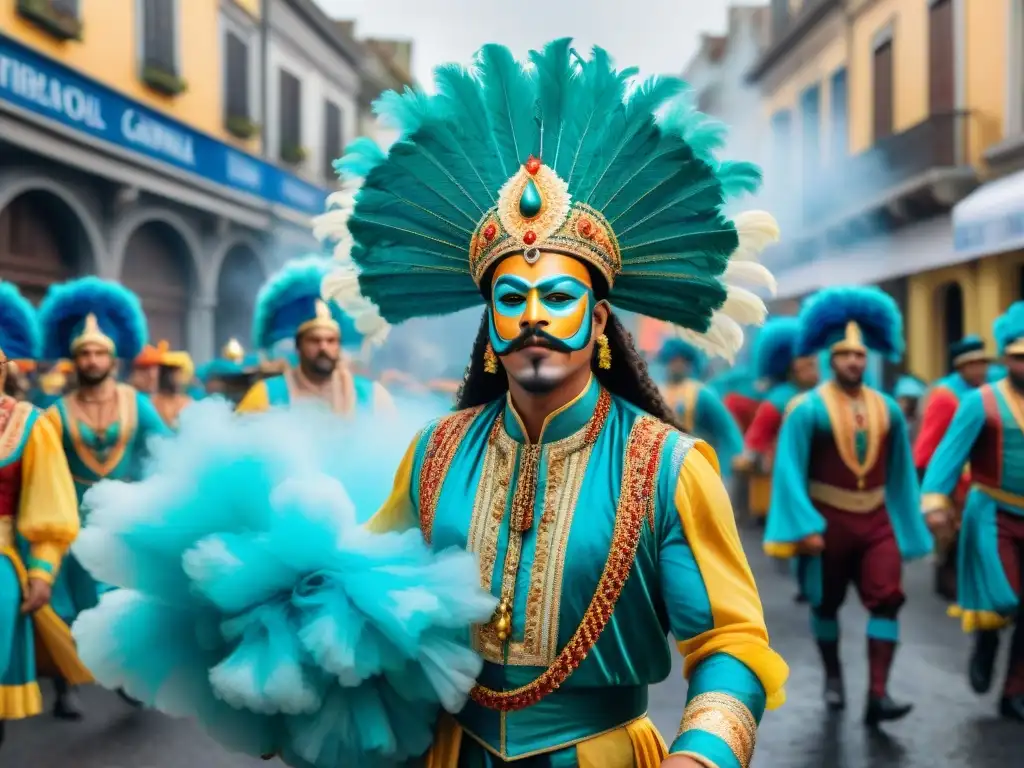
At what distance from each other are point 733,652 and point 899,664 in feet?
19.0

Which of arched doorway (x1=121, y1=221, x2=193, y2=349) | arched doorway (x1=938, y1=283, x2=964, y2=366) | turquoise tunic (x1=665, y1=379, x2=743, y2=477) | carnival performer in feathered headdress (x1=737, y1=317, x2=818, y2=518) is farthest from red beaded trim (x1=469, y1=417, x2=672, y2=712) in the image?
arched doorway (x1=938, y1=283, x2=964, y2=366)

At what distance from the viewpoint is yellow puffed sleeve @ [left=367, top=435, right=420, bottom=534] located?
2.84 metres

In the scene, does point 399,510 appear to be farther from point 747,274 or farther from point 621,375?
point 747,274

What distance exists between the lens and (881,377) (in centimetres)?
2186

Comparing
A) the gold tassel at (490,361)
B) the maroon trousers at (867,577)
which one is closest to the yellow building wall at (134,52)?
the maroon trousers at (867,577)

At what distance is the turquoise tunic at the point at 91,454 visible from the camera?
273 inches

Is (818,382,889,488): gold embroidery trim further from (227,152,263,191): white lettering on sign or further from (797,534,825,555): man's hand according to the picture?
(227,152,263,191): white lettering on sign

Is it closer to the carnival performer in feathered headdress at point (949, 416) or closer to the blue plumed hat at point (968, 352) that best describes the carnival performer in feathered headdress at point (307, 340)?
the carnival performer in feathered headdress at point (949, 416)

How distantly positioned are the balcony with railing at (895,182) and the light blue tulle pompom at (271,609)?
17.0 meters

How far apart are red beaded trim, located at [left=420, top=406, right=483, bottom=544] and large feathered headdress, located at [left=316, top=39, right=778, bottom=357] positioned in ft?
1.02

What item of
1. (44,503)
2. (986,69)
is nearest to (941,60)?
(986,69)

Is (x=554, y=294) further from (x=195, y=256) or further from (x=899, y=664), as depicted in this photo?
(x=195, y=256)

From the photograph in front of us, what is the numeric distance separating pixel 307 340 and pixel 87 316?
55.8 inches

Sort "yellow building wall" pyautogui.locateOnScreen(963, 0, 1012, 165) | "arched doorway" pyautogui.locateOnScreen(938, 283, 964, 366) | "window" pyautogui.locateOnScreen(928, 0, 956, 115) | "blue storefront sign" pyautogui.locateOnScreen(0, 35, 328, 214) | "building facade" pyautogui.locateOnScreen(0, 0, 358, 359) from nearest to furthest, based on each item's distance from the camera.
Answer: "blue storefront sign" pyautogui.locateOnScreen(0, 35, 328, 214)
"building facade" pyautogui.locateOnScreen(0, 0, 358, 359)
"yellow building wall" pyautogui.locateOnScreen(963, 0, 1012, 165)
"window" pyautogui.locateOnScreen(928, 0, 956, 115)
"arched doorway" pyautogui.locateOnScreen(938, 283, 964, 366)
